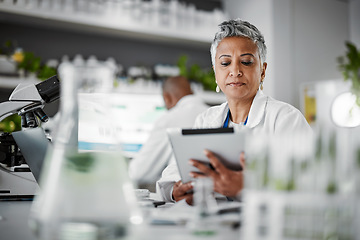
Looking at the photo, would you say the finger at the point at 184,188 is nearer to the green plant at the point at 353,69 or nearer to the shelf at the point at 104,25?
the shelf at the point at 104,25

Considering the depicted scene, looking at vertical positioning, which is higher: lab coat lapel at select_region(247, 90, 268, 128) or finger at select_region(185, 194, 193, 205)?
lab coat lapel at select_region(247, 90, 268, 128)

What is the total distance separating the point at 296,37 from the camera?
138 inches

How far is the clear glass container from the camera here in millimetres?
447

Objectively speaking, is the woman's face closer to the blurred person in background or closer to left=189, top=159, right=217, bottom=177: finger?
left=189, top=159, right=217, bottom=177: finger

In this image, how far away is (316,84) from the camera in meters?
3.34

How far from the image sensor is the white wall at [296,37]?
334 cm

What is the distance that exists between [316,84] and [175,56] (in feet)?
4.57

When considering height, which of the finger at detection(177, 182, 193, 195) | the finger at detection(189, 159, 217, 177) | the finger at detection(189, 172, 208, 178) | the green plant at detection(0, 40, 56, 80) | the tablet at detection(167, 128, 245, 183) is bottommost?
the finger at detection(177, 182, 193, 195)

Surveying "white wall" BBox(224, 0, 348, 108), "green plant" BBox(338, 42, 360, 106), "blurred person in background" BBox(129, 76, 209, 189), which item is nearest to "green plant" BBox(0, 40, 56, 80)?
"blurred person in background" BBox(129, 76, 209, 189)

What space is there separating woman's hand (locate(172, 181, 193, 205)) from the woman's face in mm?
474

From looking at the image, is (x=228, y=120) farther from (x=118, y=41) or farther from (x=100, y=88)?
(x=118, y=41)

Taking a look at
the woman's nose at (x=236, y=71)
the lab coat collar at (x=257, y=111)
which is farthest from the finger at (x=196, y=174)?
the woman's nose at (x=236, y=71)

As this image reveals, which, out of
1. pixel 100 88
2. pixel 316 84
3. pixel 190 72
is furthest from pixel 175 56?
pixel 100 88

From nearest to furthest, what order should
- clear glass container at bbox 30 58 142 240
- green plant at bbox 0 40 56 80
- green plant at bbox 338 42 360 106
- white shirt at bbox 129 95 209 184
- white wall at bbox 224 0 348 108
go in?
1. clear glass container at bbox 30 58 142 240
2. white shirt at bbox 129 95 209 184
3. green plant at bbox 0 40 56 80
4. green plant at bbox 338 42 360 106
5. white wall at bbox 224 0 348 108
